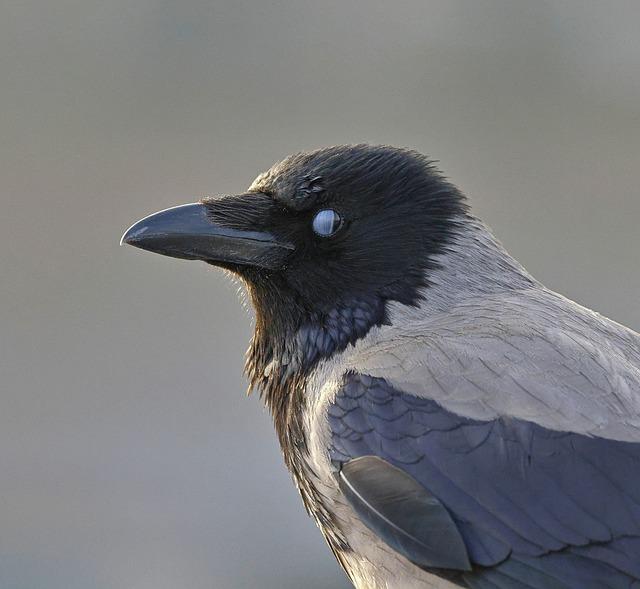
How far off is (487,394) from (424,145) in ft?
25.6

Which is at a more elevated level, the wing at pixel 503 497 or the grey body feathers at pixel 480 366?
the grey body feathers at pixel 480 366

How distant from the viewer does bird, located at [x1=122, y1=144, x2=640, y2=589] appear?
256 cm

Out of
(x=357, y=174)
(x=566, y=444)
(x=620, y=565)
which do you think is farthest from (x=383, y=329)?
(x=620, y=565)

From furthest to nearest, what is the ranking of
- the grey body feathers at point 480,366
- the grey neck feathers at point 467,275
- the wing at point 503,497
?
the grey neck feathers at point 467,275, the grey body feathers at point 480,366, the wing at point 503,497

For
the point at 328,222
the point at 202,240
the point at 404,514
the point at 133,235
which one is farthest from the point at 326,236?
the point at 404,514

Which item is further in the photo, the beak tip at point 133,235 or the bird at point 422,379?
the beak tip at point 133,235

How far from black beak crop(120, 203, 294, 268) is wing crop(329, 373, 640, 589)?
637 millimetres

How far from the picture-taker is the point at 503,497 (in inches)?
102

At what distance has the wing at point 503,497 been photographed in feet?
8.21

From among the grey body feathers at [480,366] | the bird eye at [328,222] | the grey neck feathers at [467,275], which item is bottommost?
the grey body feathers at [480,366]

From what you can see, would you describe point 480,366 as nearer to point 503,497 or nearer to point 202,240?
point 503,497

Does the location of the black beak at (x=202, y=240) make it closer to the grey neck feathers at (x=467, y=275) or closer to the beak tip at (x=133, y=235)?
the beak tip at (x=133, y=235)

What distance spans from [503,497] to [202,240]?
1071 millimetres

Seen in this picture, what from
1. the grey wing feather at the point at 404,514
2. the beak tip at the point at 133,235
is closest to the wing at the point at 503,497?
the grey wing feather at the point at 404,514
